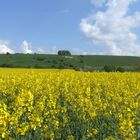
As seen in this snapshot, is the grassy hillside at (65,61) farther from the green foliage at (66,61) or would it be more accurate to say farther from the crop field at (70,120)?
the crop field at (70,120)

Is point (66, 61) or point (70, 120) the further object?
point (66, 61)

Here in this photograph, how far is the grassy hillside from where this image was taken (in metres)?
65.7

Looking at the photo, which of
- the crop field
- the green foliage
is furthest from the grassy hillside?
the crop field

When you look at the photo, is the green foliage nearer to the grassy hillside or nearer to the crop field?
the grassy hillside

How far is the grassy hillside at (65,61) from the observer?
65.7 metres

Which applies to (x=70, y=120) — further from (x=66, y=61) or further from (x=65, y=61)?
(x=66, y=61)

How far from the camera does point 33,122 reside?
764 centimetres

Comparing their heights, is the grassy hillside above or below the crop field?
above

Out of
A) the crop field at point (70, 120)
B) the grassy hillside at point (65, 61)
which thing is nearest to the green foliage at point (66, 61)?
the grassy hillside at point (65, 61)

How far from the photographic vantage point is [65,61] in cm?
7019

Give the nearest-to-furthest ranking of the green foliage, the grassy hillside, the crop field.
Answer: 1. the crop field
2. the green foliage
3. the grassy hillside

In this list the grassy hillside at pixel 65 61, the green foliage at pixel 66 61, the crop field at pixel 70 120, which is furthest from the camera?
the grassy hillside at pixel 65 61

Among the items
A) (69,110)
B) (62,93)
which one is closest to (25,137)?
(69,110)

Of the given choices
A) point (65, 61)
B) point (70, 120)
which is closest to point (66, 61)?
point (65, 61)
